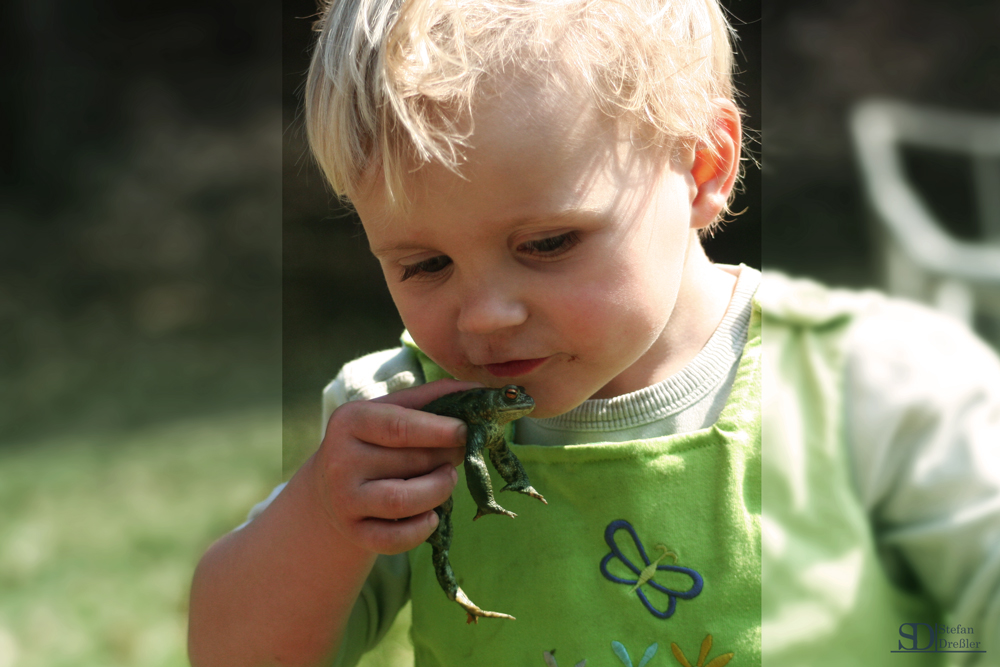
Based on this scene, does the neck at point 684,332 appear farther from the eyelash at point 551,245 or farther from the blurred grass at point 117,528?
the blurred grass at point 117,528

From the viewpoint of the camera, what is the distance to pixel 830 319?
101cm

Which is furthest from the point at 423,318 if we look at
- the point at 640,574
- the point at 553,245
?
the point at 640,574

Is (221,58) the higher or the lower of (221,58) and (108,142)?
the higher

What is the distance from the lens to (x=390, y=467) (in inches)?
35.2

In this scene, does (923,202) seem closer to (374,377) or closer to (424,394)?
(424,394)

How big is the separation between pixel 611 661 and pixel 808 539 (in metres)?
0.25

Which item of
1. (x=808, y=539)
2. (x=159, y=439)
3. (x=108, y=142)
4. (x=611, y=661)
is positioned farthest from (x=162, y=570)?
(x=108, y=142)

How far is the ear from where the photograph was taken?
1.02 metres

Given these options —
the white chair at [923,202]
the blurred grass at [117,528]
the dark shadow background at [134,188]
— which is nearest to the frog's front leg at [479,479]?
the white chair at [923,202]

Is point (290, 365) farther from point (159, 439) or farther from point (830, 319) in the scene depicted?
point (159, 439)

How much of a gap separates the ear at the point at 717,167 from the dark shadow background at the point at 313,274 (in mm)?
113

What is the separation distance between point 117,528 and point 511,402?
192 cm

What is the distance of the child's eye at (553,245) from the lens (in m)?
0.88

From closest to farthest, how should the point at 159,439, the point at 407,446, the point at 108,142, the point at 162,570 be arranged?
1. the point at 407,446
2. the point at 162,570
3. the point at 159,439
4. the point at 108,142
